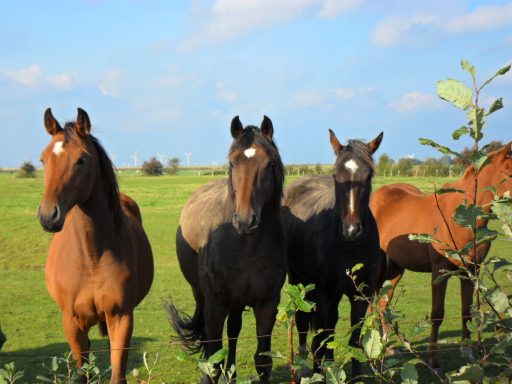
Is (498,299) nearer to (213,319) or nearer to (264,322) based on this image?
(264,322)

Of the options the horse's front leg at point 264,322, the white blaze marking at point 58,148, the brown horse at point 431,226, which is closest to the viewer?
the white blaze marking at point 58,148

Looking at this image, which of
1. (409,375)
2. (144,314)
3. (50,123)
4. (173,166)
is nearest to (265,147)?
(50,123)

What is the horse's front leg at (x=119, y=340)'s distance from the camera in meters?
3.85

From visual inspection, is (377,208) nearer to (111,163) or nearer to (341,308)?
(341,308)

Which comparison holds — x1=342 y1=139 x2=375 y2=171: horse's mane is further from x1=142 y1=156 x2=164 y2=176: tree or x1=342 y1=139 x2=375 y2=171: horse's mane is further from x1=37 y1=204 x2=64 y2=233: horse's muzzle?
x1=142 y1=156 x2=164 y2=176: tree

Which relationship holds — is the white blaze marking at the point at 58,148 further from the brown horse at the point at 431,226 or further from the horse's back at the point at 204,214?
the brown horse at the point at 431,226

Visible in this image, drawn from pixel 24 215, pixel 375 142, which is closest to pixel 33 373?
pixel 375 142

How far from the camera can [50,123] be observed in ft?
12.5

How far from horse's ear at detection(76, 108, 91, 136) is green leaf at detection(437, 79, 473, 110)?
8.78 feet

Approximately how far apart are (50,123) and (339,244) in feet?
8.77

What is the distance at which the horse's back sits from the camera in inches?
180

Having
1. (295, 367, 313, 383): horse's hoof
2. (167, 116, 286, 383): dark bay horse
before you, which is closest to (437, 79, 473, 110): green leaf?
(295, 367, 313, 383): horse's hoof

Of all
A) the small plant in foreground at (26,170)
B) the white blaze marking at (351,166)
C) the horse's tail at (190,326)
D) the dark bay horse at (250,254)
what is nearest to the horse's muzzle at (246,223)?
the dark bay horse at (250,254)

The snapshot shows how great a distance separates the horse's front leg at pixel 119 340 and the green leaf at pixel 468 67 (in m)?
2.99
